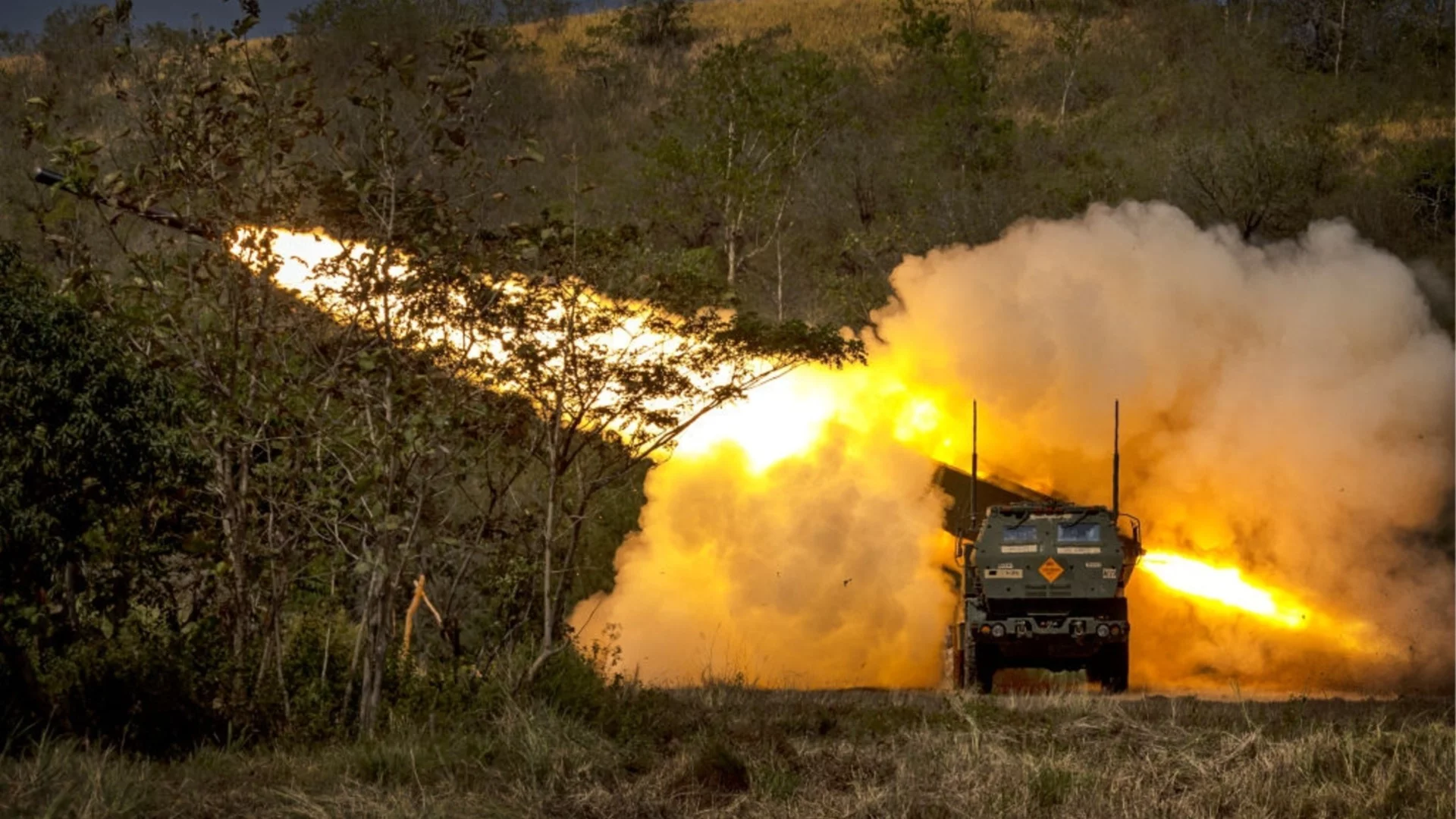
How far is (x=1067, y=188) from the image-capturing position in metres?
59.5

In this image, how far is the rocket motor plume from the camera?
98.8 ft

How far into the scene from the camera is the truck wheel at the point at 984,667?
26.5 m

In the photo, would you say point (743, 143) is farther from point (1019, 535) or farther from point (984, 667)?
point (1019, 535)

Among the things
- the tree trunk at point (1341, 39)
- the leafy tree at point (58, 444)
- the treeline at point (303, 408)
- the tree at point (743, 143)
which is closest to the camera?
the leafy tree at point (58, 444)

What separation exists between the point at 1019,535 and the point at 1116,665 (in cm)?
266

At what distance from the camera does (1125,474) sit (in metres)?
32.3

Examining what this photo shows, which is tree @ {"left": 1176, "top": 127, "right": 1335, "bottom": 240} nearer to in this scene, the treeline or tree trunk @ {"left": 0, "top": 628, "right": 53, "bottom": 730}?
the treeline

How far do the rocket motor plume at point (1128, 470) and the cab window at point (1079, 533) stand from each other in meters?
5.65

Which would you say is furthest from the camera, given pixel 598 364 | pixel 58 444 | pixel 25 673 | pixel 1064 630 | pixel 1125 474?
pixel 1125 474

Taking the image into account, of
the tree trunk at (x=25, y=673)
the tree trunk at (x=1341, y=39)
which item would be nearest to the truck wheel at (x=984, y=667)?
the tree trunk at (x=25, y=673)

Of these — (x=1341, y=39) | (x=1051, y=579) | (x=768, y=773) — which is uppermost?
(x=1341, y=39)

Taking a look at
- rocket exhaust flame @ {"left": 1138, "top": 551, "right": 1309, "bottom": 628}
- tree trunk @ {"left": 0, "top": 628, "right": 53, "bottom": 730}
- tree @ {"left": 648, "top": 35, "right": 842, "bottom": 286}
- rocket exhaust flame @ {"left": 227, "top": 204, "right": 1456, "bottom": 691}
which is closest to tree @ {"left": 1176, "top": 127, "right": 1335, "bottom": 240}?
tree @ {"left": 648, "top": 35, "right": 842, "bottom": 286}

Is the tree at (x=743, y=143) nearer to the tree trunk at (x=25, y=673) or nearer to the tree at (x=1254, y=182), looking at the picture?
the tree at (x=1254, y=182)

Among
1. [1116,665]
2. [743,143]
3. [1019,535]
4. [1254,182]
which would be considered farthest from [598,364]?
[1254,182]
